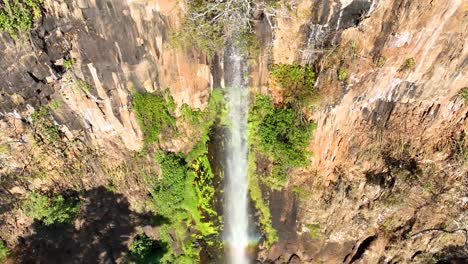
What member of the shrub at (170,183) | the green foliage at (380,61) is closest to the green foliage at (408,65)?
the green foliage at (380,61)

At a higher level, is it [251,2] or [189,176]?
[251,2]

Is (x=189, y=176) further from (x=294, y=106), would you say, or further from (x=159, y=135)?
(x=294, y=106)

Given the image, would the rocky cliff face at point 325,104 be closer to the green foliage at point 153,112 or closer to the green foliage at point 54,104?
the green foliage at point 54,104

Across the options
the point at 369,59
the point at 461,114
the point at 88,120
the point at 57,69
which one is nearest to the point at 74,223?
the point at 88,120

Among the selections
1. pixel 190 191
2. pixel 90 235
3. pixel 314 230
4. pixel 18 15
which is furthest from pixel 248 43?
pixel 90 235

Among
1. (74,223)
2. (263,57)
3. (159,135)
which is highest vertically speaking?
(263,57)

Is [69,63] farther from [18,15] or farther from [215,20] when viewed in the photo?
[215,20]

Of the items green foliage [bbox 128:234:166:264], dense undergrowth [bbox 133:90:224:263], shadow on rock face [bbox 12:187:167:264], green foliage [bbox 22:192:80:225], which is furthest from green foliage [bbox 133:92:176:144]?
green foliage [bbox 128:234:166:264]
